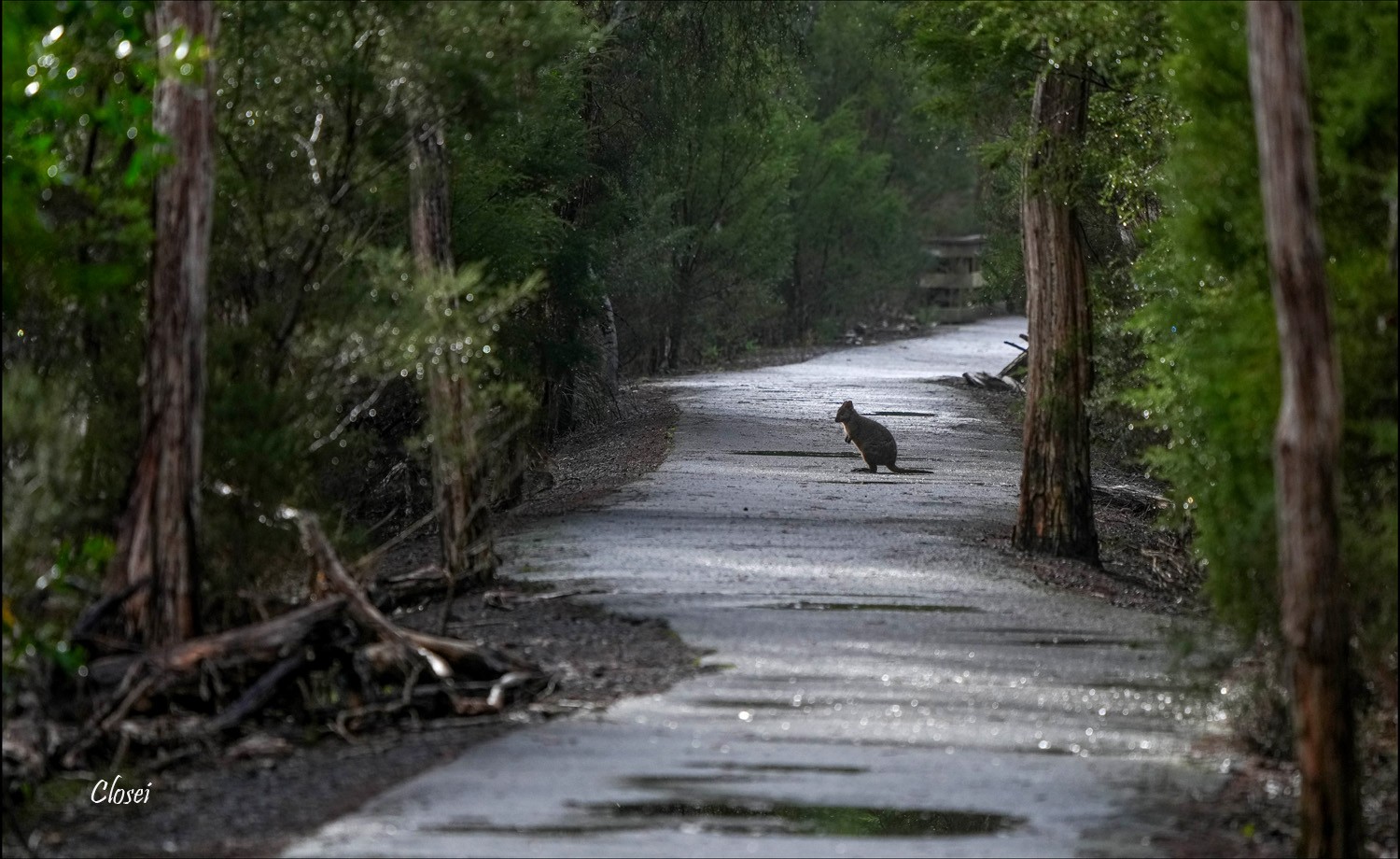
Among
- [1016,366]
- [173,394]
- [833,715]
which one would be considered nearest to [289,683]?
[173,394]

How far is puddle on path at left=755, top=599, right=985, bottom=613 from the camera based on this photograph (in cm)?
1402

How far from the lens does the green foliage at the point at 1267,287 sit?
29.2 ft

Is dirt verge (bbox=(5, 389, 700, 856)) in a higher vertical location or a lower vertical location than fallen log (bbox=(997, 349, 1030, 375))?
lower

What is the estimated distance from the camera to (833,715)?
34.4 feet

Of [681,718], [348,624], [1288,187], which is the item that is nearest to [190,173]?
[348,624]

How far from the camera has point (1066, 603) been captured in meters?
14.9

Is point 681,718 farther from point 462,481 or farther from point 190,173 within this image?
point 462,481

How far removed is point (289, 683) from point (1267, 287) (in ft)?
17.0

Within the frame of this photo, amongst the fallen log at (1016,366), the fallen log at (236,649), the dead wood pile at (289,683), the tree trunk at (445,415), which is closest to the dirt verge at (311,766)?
the dead wood pile at (289,683)

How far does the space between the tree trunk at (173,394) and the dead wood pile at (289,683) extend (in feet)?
1.36

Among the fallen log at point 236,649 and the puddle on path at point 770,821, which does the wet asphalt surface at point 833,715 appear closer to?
the puddle on path at point 770,821

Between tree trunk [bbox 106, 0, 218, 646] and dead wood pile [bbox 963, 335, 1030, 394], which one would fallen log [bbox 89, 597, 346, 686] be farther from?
dead wood pile [bbox 963, 335, 1030, 394]

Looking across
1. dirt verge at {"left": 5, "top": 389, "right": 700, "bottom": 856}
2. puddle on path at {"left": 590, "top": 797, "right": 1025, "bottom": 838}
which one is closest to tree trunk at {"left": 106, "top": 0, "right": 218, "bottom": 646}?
dirt verge at {"left": 5, "top": 389, "right": 700, "bottom": 856}

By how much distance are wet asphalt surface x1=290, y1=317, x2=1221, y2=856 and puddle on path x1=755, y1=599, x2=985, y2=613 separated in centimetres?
4
